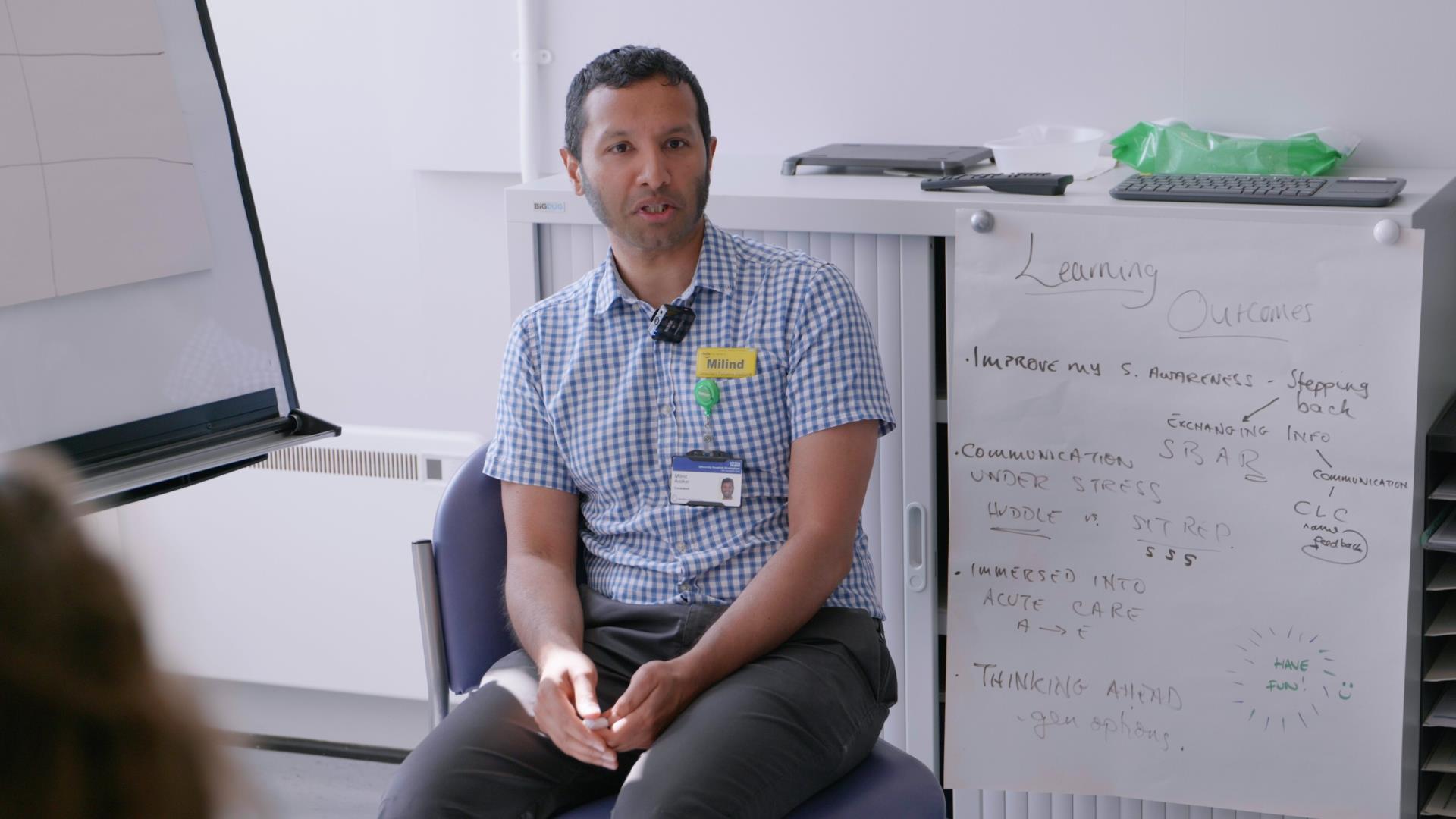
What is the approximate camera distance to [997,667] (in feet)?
7.00

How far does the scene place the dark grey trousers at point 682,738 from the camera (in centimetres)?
160

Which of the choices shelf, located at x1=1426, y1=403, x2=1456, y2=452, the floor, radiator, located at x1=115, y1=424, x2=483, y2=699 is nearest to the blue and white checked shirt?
shelf, located at x1=1426, y1=403, x2=1456, y2=452

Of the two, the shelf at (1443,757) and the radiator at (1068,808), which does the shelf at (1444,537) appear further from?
the radiator at (1068,808)

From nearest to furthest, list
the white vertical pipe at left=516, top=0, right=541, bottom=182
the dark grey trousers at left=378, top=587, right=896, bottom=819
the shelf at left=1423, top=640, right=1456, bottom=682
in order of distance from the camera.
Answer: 1. the dark grey trousers at left=378, top=587, right=896, bottom=819
2. the shelf at left=1423, top=640, right=1456, bottom=682
3. the white vertical pipe at left=516, top=0, right=541, bottom=182

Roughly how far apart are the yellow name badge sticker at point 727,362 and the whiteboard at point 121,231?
68 cm

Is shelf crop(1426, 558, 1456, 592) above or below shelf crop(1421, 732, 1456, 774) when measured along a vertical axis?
above

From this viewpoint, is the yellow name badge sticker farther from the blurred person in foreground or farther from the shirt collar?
the blurred person in foreground

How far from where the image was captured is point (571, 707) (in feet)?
5.54

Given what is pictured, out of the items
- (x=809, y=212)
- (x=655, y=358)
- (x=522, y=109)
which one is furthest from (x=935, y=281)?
(x=522, y=109)

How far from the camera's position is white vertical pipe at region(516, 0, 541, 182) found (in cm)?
270

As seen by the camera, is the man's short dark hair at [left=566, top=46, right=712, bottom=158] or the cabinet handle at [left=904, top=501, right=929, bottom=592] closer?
the man's short dark hair at [left=566, top=46, right=712, bottom=158]

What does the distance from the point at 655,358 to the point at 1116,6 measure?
1008 mm

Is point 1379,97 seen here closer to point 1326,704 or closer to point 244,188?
point 1326,704

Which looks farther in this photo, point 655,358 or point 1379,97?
point 1379,97
